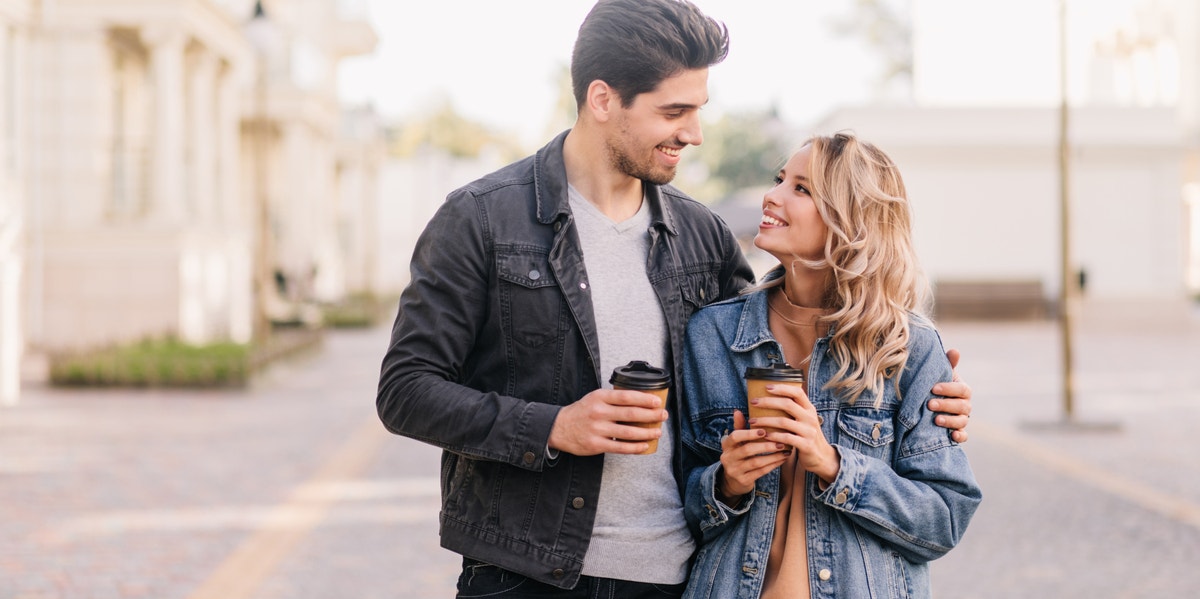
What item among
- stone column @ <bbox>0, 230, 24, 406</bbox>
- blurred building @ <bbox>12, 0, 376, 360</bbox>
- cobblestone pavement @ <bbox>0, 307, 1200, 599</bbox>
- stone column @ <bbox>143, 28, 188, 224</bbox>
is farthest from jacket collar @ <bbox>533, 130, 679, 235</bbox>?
stone column @ <bbox>143, 28, 188, 224</bbox>

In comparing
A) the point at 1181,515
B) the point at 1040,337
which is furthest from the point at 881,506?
the point at 1040,337

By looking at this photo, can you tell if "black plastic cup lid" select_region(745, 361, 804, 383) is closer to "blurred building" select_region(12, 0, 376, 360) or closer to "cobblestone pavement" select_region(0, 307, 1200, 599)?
"cobblestone pavement" select_region(0, 307, 1200, 599)

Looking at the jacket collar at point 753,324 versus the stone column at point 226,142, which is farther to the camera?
the stone column at point 226,142

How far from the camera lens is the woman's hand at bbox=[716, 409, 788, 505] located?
2.36 m

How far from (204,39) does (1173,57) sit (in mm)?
28350

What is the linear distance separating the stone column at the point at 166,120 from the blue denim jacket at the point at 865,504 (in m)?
16.8

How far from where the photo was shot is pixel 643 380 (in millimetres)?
2258

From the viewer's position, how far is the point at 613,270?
268 cm

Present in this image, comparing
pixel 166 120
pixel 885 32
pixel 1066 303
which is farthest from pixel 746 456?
pixel 885 32

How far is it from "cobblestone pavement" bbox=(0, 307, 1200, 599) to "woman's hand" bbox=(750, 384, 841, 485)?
3782mm

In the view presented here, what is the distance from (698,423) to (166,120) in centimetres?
1737

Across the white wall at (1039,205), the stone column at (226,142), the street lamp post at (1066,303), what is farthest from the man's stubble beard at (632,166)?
the white wall at (1039,205)

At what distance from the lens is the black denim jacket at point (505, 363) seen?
8.04ft

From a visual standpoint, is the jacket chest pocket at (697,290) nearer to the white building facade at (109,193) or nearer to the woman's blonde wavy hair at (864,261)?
the woman's blonde wavy hair at (864,261)
